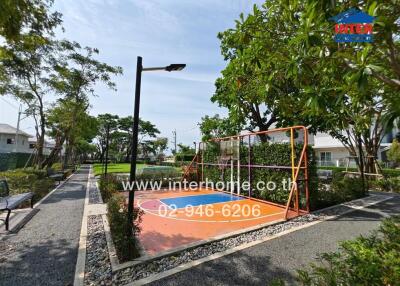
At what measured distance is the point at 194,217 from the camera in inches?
269

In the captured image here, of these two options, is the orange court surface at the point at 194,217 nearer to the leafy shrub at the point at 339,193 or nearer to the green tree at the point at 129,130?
the leafy shrub at the point at 339,193

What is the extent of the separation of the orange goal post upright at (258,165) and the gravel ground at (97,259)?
15.3ft

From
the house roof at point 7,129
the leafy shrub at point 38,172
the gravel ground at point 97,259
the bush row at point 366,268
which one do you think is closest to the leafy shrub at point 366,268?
the bush row at point 366,268

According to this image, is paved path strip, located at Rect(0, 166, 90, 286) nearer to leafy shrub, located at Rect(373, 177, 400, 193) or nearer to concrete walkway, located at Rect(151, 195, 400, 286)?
concrete walkway, located at Rect(151, 195, 400, 286)

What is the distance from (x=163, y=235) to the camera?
5242 mm

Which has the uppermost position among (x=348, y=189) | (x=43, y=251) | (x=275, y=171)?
(x=275, y=171)

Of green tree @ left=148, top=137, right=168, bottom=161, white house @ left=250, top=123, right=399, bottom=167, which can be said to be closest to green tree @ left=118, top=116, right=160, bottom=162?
green tree @ left=148, top=137, right=168, bottom=161

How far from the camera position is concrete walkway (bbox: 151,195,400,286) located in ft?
10.7

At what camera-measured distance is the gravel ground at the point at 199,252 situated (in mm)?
3402

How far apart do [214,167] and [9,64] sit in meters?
12.5

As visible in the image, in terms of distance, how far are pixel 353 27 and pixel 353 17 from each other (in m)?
0.13

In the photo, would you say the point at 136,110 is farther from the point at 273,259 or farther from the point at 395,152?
the point at 395,152

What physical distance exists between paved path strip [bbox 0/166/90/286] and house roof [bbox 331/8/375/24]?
4.88 m

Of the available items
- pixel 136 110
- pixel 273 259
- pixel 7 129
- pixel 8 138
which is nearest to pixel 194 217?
pixel 273 259
